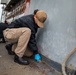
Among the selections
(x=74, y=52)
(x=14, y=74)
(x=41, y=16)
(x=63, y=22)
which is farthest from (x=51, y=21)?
(x=14, y=74)

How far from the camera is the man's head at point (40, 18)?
117 inches

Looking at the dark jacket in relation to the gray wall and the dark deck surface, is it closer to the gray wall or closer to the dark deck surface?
the gray wall

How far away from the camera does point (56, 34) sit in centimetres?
275

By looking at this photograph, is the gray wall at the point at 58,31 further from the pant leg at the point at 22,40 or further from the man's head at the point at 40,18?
the pant leg at the point at 22,40

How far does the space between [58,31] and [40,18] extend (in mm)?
448

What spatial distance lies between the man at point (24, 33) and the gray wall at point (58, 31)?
0.15 m

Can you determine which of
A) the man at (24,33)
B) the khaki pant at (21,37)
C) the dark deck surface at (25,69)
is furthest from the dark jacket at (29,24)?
the dark deck surface at (25,69)

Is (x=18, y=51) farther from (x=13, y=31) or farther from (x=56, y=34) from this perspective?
(x=56, y=34)

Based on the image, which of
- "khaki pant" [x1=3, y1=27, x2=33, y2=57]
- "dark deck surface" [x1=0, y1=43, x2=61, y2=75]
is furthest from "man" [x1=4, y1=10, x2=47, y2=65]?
"dark deck surface" [x1=0, y1=43, x2=61, y2=75]

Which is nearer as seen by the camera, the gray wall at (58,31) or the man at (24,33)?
the gray wall at (58,31)

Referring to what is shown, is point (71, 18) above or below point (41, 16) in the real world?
above

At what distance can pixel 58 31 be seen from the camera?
269 centimetres

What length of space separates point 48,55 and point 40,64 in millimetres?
203

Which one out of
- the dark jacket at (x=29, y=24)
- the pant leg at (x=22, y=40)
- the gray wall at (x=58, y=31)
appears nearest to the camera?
the gray wall at (x=58, y=31)
